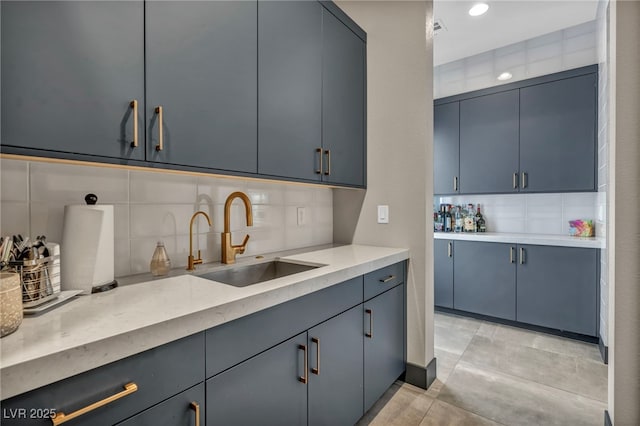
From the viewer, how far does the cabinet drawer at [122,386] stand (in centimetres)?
58

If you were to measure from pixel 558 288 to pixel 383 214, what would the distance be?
1828mm

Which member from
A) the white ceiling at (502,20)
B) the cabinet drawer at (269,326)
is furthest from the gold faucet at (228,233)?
the white ceiling at (502,20)

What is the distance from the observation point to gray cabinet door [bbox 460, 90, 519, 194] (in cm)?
Result: 300

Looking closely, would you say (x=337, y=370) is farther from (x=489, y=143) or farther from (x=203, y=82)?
(x=489, y=143)

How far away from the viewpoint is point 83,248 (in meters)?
0.97

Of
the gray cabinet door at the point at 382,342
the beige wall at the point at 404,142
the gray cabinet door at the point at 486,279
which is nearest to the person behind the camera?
the gray cabinet door at the point at 382,342

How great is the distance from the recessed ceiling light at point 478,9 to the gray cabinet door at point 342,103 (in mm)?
1310

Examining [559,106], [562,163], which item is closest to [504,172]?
[562,163]

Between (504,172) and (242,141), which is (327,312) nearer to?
(242,141)

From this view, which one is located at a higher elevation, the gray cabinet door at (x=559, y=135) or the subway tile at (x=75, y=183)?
the gray cabinet door at (x=559, y=135)

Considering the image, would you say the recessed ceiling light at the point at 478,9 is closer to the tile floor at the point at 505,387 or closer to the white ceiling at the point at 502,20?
the white ceiling at the point at 502,20

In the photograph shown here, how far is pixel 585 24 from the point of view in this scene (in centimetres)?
291

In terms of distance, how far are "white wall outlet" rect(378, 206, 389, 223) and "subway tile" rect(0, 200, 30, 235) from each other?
1.73m

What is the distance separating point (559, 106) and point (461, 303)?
6.70ft
